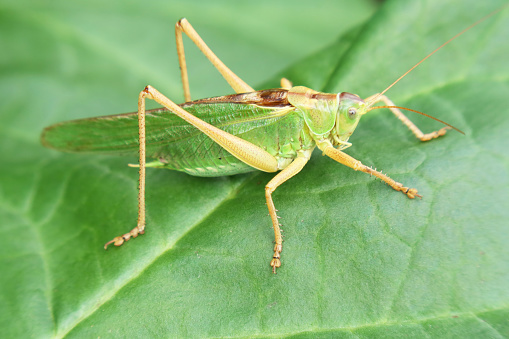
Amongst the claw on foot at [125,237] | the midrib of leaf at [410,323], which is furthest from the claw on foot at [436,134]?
the claw on foot at [125,237]

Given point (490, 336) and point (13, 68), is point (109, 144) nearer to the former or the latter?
point (13, 68)

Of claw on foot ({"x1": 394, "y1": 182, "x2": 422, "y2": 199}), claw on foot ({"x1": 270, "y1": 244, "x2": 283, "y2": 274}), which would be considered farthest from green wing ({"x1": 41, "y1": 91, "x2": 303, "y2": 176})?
claw on foot ({"x1": 394, "y1": 182, "x2": 422, "y2": 199})

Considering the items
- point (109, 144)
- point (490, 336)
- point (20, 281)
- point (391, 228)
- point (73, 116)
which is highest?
point (73, 116)

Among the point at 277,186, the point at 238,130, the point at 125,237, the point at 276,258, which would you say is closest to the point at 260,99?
the point at 238,130

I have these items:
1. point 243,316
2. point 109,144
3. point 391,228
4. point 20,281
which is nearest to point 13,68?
point 109,144

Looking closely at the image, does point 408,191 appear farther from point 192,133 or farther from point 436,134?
point 192,133

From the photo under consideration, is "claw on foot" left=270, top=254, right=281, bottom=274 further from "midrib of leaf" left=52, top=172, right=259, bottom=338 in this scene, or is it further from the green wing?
the green wing

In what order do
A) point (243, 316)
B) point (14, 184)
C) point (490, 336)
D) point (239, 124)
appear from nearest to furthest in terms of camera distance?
point (490, 336) < point (243, 316) < point (239, 124) < point (14, 184)

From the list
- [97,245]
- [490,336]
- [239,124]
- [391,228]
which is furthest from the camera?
[239,124]
